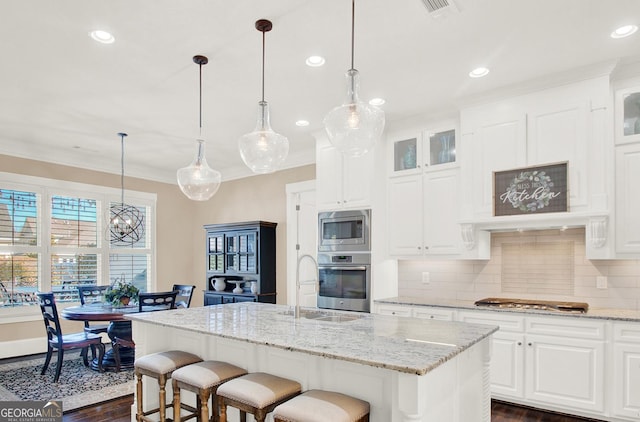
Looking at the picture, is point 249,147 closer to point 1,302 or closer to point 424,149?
point 424,149

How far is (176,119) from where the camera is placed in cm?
455

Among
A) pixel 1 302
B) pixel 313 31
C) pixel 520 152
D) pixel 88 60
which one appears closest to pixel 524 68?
pixel 520 152

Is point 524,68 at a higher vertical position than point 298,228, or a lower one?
higher

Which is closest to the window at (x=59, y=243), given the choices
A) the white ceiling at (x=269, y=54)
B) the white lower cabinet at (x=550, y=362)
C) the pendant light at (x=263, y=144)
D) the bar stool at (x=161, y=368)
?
the white ceiling at (x=269, y=54)

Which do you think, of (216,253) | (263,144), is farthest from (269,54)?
(216,253)

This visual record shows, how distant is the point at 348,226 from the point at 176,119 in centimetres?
223

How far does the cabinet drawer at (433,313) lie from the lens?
3.91m

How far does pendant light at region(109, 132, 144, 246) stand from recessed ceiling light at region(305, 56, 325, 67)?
3.59 m

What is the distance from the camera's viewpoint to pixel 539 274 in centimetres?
392

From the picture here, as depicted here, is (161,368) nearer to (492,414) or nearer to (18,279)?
(492,414)

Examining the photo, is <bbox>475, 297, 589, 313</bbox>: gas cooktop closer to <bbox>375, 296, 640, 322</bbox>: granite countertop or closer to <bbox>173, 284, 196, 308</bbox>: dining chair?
<bbox>375, 296, 640, 322</bbox>: granite countertop

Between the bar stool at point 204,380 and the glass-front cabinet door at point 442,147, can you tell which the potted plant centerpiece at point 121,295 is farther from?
the glass-front cabinet door at point 442,147

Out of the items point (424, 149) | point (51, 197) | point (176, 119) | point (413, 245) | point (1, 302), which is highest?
point (176, 119)

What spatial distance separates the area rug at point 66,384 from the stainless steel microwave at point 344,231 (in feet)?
8.19
